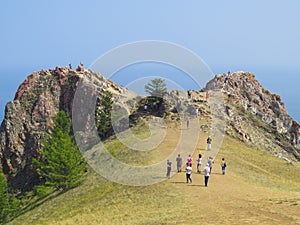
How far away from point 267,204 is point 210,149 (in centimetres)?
2395

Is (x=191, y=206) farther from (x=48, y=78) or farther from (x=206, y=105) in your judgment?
(x=48, y=78)

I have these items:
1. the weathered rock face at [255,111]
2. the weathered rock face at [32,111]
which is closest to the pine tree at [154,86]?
the weathered rock face at [255,111]

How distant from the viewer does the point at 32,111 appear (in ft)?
429

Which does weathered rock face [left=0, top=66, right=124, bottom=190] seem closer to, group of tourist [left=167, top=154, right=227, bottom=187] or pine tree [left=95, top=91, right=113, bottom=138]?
pine tree [left=95, top=91, right=113, bottom=138]

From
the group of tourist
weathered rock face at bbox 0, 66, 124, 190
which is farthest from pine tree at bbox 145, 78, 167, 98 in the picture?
weathered rock face at bbox 0, 66, 124, 190

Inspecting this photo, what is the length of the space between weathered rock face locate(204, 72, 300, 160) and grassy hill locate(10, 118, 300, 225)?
2139cm

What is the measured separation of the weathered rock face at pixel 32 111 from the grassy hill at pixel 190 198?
201 ft

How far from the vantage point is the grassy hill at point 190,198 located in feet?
109

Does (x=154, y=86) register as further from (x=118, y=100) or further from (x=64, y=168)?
(x=118, y=100)

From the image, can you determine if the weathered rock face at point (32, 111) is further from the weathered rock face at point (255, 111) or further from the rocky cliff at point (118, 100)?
the weathered rock face at point (255, 111)

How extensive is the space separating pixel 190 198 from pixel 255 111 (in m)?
65.7

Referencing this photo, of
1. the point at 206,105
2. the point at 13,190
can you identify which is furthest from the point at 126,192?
the point at 13,190

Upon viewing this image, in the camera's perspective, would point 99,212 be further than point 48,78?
No

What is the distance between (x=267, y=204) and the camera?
118 feet
